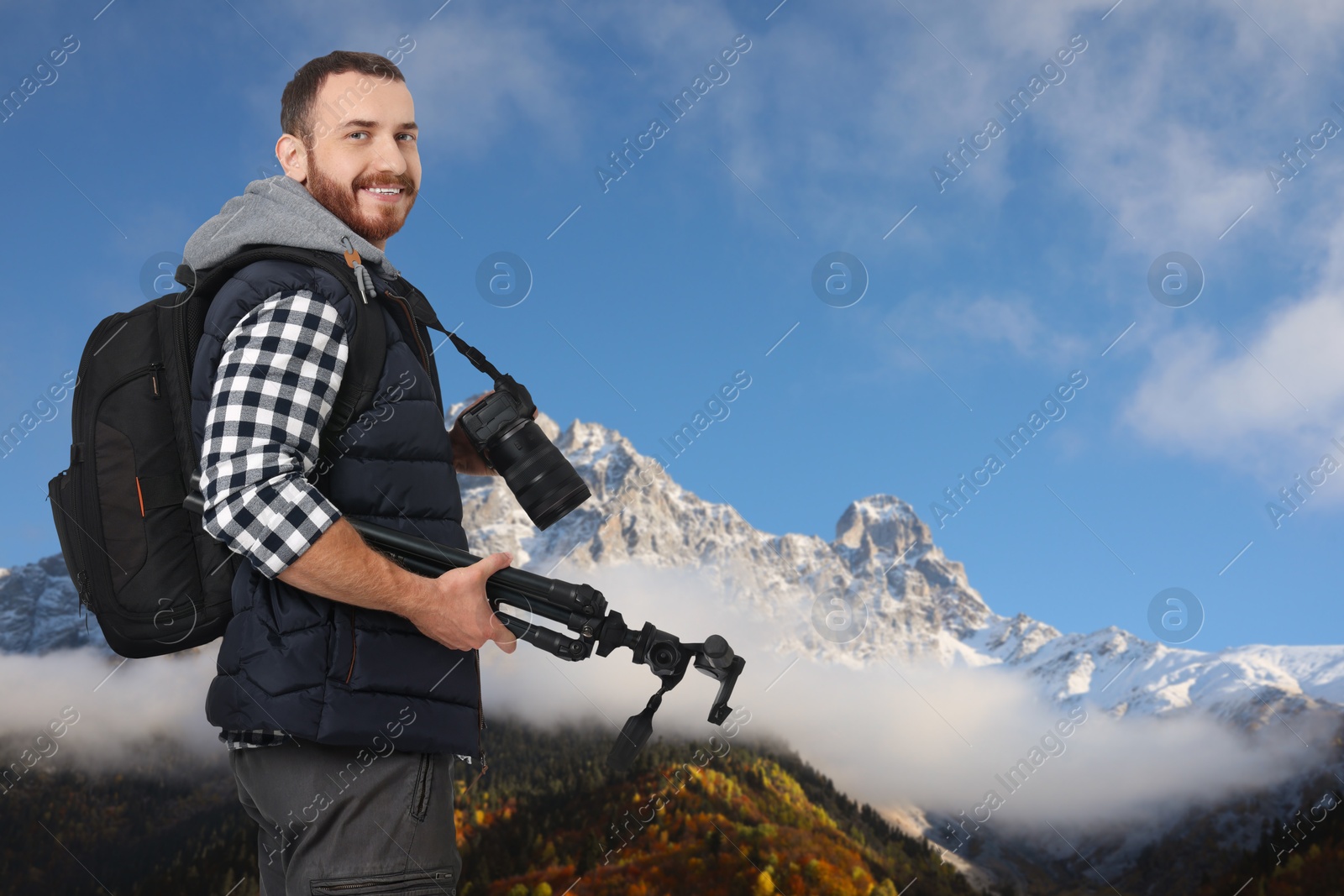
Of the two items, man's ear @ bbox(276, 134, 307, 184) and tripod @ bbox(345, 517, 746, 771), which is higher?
man's ear @ bbox(276, 134, 307, 184)

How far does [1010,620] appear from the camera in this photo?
309 feet

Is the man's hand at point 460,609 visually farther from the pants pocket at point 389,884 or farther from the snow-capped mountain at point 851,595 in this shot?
the snow-capped mountain at point 851,595

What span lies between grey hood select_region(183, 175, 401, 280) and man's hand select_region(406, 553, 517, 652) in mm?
875

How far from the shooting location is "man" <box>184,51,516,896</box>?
1771mm

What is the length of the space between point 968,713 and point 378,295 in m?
69.6

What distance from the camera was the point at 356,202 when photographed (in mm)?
2363

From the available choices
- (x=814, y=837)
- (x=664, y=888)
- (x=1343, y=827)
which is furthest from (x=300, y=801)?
(x=1343, y=827)

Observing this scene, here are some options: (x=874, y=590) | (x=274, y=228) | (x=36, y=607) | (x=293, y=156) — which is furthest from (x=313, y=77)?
(x=874, y=590)

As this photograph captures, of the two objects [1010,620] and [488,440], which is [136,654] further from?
[1010,620]

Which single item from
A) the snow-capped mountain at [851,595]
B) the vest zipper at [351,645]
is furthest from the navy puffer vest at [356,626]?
the snow-capped mountain at [851,595]

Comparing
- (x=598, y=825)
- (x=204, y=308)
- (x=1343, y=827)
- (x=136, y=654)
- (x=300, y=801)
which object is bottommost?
(x=1343, y=827)

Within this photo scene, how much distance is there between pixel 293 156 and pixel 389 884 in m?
1.94

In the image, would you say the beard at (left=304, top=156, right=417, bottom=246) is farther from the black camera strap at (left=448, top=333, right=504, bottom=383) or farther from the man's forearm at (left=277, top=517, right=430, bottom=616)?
the man's forearm at (left=277, top=517, right=430, bottom=616)

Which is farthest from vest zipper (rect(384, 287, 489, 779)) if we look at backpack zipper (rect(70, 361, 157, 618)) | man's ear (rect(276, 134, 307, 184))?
backpack zipper (rect(70, 361, 157, 618))
